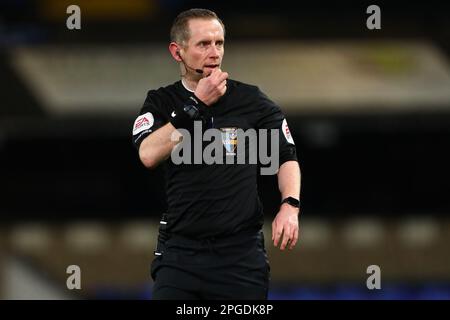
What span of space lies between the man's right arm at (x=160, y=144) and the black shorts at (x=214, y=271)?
0.38 meters

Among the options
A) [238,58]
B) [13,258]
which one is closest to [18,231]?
[13,258]

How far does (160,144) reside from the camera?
4.39 m

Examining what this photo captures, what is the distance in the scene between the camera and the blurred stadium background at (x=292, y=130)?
1205cm

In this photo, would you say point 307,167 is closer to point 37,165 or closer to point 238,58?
point 238,58

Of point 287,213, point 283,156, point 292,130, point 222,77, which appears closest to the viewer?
point 222,77

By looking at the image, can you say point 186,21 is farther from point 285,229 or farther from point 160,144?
point 285,229

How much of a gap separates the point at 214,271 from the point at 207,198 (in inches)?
12.3

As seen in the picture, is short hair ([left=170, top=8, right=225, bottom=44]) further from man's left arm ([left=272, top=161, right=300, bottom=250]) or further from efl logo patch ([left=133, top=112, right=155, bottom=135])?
man's left arm ([left=272, top=161, right=300, bottom=250])

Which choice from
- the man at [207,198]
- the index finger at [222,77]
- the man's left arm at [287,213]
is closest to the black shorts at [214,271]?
the man at [207,198]

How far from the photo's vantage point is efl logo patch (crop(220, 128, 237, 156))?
4488mm

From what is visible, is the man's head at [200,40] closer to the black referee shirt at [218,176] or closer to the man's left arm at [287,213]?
the black referee shirt at [218,176]

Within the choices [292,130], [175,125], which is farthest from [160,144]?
[292,130]

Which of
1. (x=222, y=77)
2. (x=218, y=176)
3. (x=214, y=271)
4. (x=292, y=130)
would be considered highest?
(x=292, y=130)

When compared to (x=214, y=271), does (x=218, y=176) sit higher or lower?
higher
